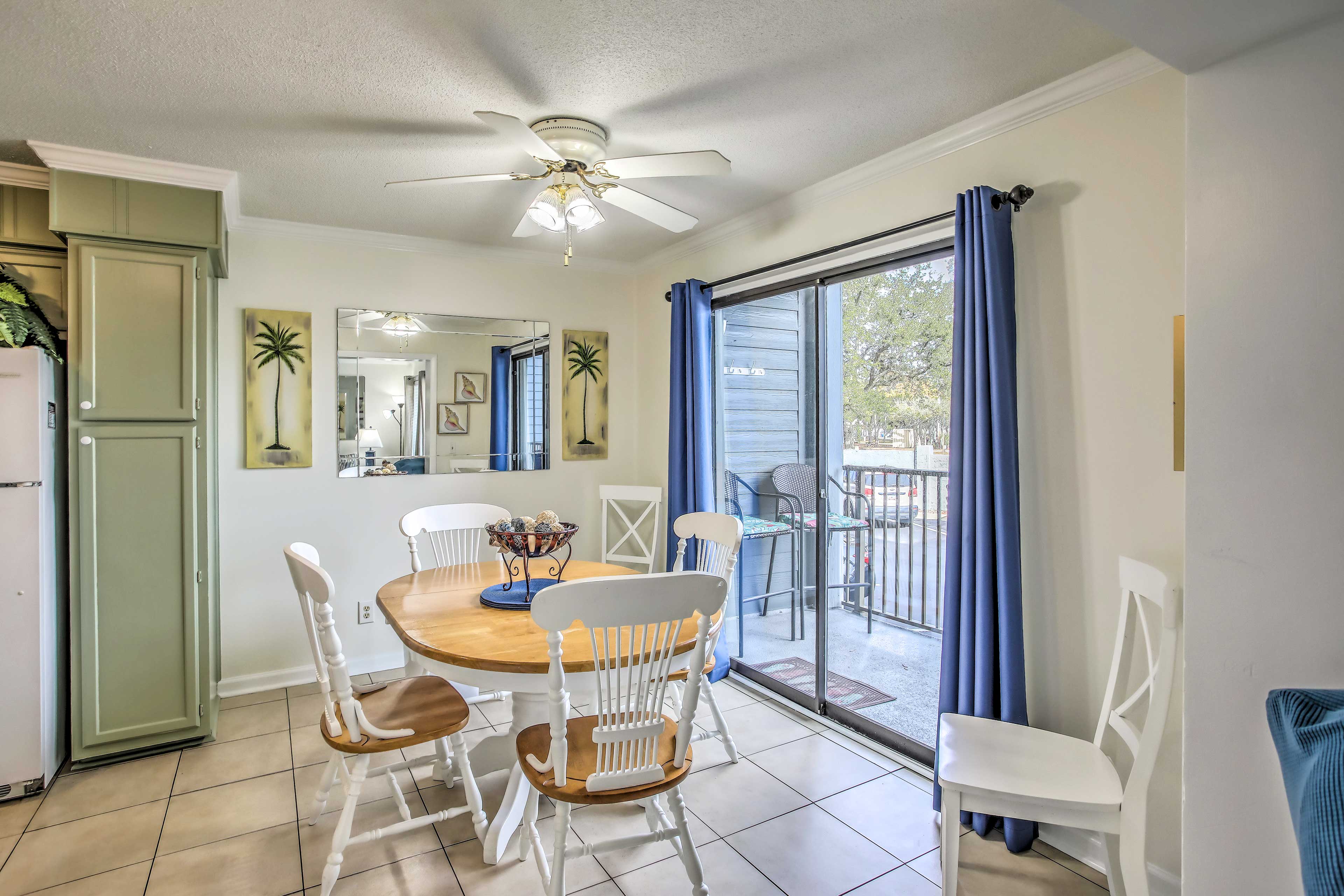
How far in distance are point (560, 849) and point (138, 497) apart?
7.84 feet

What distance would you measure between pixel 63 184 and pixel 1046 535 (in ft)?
12.9

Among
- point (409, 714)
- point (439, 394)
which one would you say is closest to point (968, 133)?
point (409, 714)

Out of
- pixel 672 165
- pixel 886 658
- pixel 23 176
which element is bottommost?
pixel 886 658

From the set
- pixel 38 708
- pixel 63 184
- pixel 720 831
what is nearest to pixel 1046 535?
pixel 720 831

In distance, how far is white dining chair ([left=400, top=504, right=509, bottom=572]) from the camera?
3238 millimetres

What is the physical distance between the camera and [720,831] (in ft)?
7.63

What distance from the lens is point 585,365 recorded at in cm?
455

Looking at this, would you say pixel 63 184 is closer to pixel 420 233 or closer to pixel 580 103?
pixel 420 233

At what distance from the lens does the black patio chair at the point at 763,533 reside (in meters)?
3.54

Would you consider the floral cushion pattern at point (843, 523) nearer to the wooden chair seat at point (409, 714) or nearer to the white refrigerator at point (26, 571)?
the wooden chair seat at point (409, 714)

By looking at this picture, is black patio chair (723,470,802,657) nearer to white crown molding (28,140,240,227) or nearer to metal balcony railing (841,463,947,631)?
metal balcony railing (841,463,947,631)

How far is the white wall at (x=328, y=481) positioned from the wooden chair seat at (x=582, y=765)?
2.22m

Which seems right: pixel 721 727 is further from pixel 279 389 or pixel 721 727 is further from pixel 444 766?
pixel 279 389

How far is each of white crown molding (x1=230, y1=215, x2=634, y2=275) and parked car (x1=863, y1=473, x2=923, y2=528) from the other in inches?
95.4
